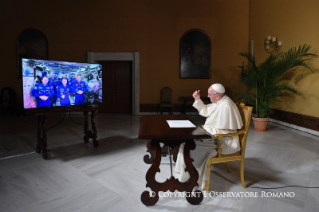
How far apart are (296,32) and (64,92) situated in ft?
20.9

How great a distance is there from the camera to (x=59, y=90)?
404 centimetres

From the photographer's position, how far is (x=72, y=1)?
880cm

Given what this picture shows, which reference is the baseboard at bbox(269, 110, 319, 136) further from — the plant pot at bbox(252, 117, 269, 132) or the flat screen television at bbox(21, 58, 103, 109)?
the flat screen television at bbox(21, 58, 103, 109)

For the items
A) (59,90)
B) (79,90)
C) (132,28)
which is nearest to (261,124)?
(79,90)

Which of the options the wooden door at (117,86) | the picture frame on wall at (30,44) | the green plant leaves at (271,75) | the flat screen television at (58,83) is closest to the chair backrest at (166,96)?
the wooden door at (117,86)

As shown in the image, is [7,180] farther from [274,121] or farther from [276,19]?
[276,19]

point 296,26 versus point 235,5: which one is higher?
point 235,5

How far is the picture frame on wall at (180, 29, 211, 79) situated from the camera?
8820 millimetres

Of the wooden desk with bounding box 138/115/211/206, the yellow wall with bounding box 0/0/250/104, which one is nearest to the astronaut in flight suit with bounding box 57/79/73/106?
the wooden desk with bounding box 138/115/211/206

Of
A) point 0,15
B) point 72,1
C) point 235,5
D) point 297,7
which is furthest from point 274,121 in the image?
point 0,15

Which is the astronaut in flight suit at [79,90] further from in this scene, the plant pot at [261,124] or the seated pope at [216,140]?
the plant pot at [261,124]

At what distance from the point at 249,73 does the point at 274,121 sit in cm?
207

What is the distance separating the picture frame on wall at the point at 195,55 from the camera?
882 cm

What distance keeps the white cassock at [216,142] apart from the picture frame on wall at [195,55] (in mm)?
6175
